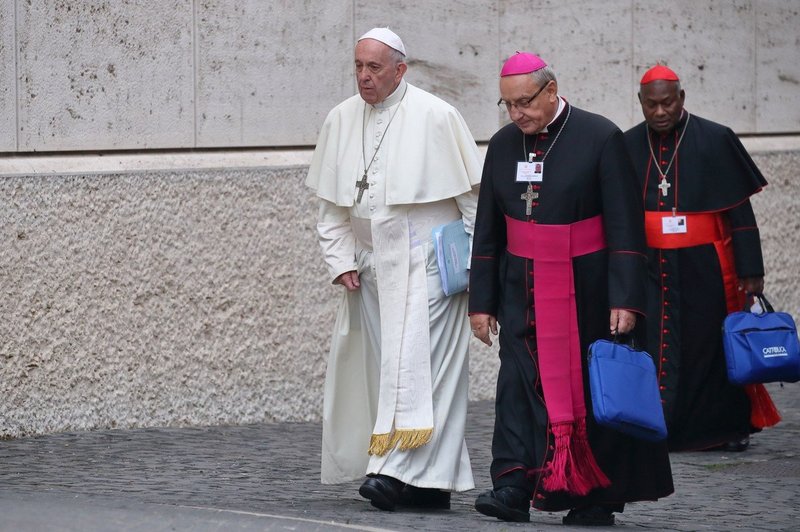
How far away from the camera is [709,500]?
700cm

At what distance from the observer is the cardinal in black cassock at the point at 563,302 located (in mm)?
6020

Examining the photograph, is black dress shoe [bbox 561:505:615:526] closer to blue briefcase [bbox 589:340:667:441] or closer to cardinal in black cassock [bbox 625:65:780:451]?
blue briefcase [bbox 589:340:667:441]

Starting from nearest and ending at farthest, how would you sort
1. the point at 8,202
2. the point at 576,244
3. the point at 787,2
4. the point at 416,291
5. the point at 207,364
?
the point at 576,244 → the point at 416,291 → the point at 8,202 → the point at 207,364 → the point at 787,2

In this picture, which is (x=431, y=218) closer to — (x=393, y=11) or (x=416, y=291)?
(x=416, y=291)

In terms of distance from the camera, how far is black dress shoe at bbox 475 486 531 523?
6.02 metres

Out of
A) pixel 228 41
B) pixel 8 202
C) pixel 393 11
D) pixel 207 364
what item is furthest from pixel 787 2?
pixel 8 202

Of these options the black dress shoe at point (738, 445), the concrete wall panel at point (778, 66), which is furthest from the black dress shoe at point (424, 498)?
the concrete wall panel at point (778, 66)

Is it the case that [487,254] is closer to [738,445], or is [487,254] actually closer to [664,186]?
[664,186]

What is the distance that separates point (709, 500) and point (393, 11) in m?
3.88

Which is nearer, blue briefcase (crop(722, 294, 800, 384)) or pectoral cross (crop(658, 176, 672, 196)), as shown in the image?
blue briefcase (crop(722, 294, 800, 384))

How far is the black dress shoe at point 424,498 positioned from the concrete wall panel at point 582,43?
13.8ft

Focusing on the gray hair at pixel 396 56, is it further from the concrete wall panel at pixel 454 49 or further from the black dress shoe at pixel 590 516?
the concrete wall panel at pixel 454 49

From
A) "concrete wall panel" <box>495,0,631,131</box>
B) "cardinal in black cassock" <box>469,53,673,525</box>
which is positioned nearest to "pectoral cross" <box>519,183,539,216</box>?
"cardinal in black cassock" <box>469,53,673,525</box>

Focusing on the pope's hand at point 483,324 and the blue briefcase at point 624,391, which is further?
the pope's hand at point 483,324
